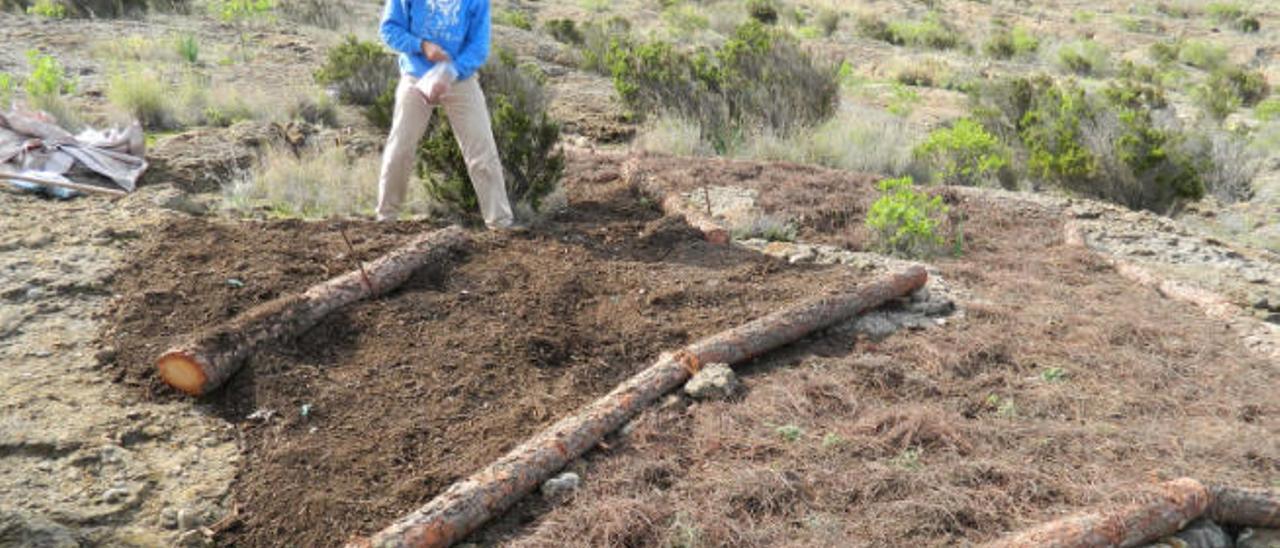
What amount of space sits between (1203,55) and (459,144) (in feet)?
68.9

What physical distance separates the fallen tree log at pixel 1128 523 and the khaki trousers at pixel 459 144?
150 inches

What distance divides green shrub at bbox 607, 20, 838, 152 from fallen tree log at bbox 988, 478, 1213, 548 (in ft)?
22.3

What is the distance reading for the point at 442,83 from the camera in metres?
5.91

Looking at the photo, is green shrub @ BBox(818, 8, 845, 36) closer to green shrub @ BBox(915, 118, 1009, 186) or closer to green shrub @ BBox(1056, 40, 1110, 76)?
green shrub @ BBox(1056, 40, 1110, 76)

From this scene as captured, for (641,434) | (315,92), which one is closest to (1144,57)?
(315,92)

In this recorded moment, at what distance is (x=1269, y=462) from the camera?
405cm

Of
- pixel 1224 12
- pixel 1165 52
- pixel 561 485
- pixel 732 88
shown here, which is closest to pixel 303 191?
pixel 561 485

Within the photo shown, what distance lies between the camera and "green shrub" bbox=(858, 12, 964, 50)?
77.2 ft

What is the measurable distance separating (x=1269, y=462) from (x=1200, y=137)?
7.52 metres

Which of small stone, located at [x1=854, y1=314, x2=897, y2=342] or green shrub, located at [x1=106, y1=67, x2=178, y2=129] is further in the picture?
green shrub, located at [x1=106, y1=67, x2=178, y2=129]

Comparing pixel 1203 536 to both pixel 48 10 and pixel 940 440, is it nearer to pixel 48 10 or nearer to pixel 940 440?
pixel 940 440

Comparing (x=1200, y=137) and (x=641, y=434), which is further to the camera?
(x=1200, y=137)

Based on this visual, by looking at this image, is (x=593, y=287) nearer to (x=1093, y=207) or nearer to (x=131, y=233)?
(x=131, y=233)

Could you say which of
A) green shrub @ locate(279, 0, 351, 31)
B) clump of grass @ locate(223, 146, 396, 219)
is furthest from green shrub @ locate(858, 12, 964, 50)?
clump of grass @ locate(223, 146, 396, 219)
